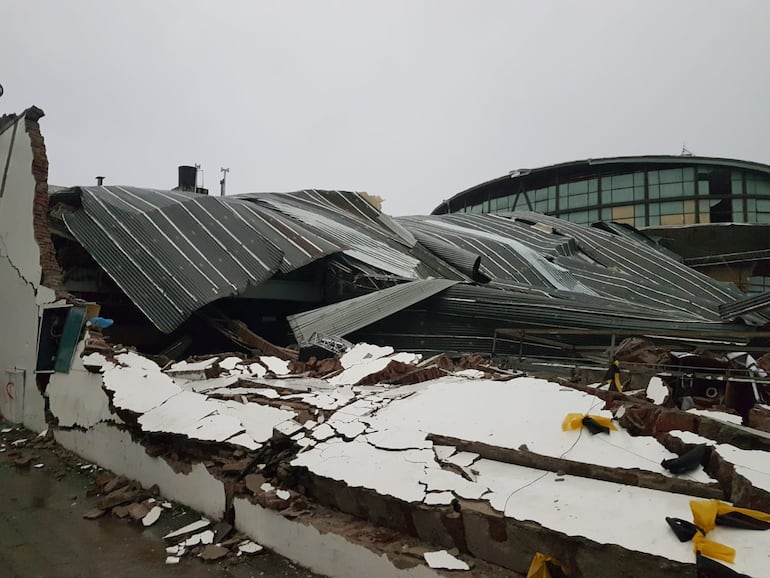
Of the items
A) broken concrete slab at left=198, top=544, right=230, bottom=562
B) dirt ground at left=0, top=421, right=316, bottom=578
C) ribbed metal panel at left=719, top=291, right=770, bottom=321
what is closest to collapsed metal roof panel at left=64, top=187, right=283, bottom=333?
dirt ground at left=0, top=421, right=316, bottom=578

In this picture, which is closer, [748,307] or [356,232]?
[748,307]

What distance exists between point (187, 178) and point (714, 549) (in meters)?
22.4

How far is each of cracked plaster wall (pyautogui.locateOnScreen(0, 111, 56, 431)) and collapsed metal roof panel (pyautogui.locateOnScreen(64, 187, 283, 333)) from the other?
157 centimetres

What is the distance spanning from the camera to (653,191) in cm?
2848

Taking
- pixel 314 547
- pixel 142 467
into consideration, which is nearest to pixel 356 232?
pixel 142 467

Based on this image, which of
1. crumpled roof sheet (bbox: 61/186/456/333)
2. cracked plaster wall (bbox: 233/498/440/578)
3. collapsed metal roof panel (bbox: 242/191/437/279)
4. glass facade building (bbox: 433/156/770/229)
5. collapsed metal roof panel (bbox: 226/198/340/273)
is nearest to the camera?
cracked plaster wall (bbox: 233/498/440/578)

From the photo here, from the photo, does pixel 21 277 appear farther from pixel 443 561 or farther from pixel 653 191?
pixel 653 191

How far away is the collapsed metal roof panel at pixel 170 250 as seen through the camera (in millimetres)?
9258

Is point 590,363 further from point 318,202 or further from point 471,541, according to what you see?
point 318,202

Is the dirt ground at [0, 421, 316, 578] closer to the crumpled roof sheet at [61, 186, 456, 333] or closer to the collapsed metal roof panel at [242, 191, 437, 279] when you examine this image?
the crumpled roof sheet at [61, 186, 456, 333]

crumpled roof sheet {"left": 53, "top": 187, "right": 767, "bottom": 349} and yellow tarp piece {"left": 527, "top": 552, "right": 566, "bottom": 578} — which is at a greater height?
crumpled roof sheet {"left": 53, "top": 187, "right": 767, "bottom": 349}

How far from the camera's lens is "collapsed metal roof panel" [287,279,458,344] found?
8984 millimetres

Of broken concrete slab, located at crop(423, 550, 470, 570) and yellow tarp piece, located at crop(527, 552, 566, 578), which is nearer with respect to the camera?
yellow tarp piece, located at crop(527, 552, 566, 578)

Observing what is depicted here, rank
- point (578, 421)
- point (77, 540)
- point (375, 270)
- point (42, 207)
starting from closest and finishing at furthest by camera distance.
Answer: point (578, 421) < point (77, 540) < point (42, 207) < point (375, 270)
